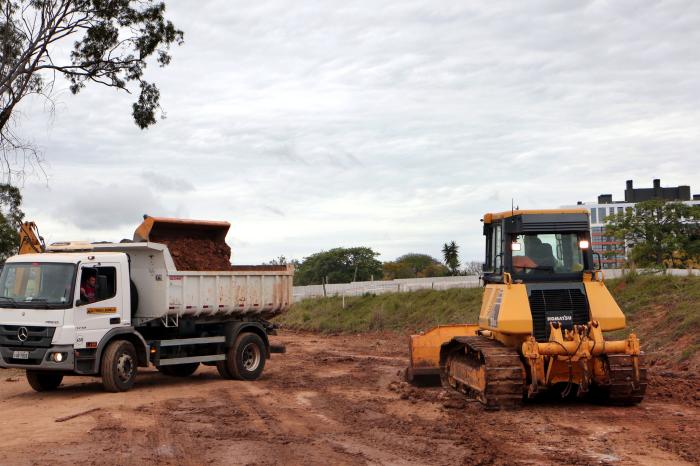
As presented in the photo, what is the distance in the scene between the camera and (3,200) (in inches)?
1346

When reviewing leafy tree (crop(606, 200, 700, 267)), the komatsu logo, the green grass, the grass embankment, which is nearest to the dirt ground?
the komatsu logo

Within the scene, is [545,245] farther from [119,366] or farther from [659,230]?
[659,230]

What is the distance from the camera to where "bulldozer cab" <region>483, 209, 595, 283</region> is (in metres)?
14.1

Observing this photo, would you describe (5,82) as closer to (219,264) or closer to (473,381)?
(219,264)

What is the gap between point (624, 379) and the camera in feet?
42.5

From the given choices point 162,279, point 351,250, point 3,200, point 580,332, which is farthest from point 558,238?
point 351,250

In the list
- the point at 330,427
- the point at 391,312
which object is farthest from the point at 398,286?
the point at 330,427

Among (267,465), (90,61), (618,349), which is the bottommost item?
(267,465)

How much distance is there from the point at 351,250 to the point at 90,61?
8430cm

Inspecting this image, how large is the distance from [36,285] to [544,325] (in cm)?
974

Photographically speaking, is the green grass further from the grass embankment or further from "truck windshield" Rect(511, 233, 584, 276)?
"truck windshield" Rect(511, 233, 584, 276)

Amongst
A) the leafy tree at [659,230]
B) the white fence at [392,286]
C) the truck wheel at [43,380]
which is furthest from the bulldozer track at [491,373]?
the leafy tree at [659,230]

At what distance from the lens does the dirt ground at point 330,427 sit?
10.1 metres

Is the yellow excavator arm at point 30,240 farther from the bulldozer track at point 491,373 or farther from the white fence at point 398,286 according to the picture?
the white fence at point 398,286
